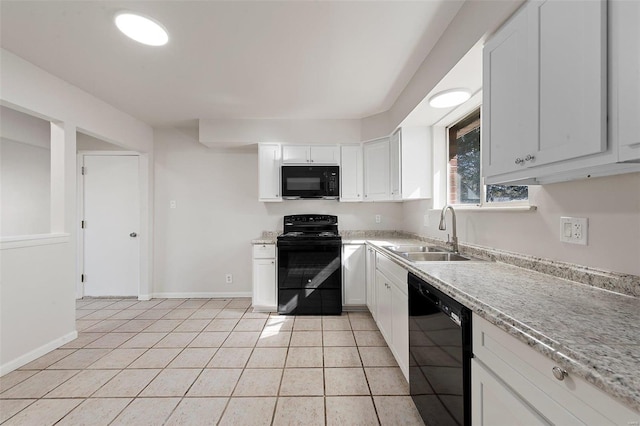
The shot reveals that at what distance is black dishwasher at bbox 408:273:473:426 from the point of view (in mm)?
1002

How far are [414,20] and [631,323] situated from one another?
182cm

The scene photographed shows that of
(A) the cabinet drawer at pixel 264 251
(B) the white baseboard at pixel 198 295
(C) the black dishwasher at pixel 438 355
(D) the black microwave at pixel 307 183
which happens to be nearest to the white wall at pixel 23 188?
(B) the white baseboard at pixel 198 295

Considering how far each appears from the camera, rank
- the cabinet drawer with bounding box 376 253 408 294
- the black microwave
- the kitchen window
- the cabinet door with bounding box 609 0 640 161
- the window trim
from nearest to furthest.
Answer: the cabinet door with bounding box 609 0 640 161 → the window trim → the cabinet drawer with bounding box 376 253 408 294 → the kitchen window → the black microwave

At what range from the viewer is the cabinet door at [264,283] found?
312 cm

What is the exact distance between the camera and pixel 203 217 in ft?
12.4

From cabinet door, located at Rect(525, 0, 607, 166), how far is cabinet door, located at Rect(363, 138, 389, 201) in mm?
2169

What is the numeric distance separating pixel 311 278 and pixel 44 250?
8.19 feet

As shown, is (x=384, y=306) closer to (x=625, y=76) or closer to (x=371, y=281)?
(x=371, y=281)

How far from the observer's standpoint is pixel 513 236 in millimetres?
1527

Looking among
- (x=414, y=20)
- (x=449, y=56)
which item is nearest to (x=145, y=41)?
(x=414, y=20)

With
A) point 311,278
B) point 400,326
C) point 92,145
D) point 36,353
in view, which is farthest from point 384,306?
point 92,145

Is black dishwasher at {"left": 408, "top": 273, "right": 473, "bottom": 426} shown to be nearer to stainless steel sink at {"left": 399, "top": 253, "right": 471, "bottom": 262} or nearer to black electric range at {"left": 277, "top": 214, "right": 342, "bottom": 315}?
stainless steel sink at {"left": 399, "top": 253, "right": 471, "bottom": 262}

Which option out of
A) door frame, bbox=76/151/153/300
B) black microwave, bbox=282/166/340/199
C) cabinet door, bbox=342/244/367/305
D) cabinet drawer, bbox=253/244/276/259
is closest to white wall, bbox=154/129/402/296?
door frame, bbox=76/151/153/300

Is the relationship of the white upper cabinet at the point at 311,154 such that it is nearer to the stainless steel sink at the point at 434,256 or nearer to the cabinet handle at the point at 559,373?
the stainless steel sink at the point at 434,256
